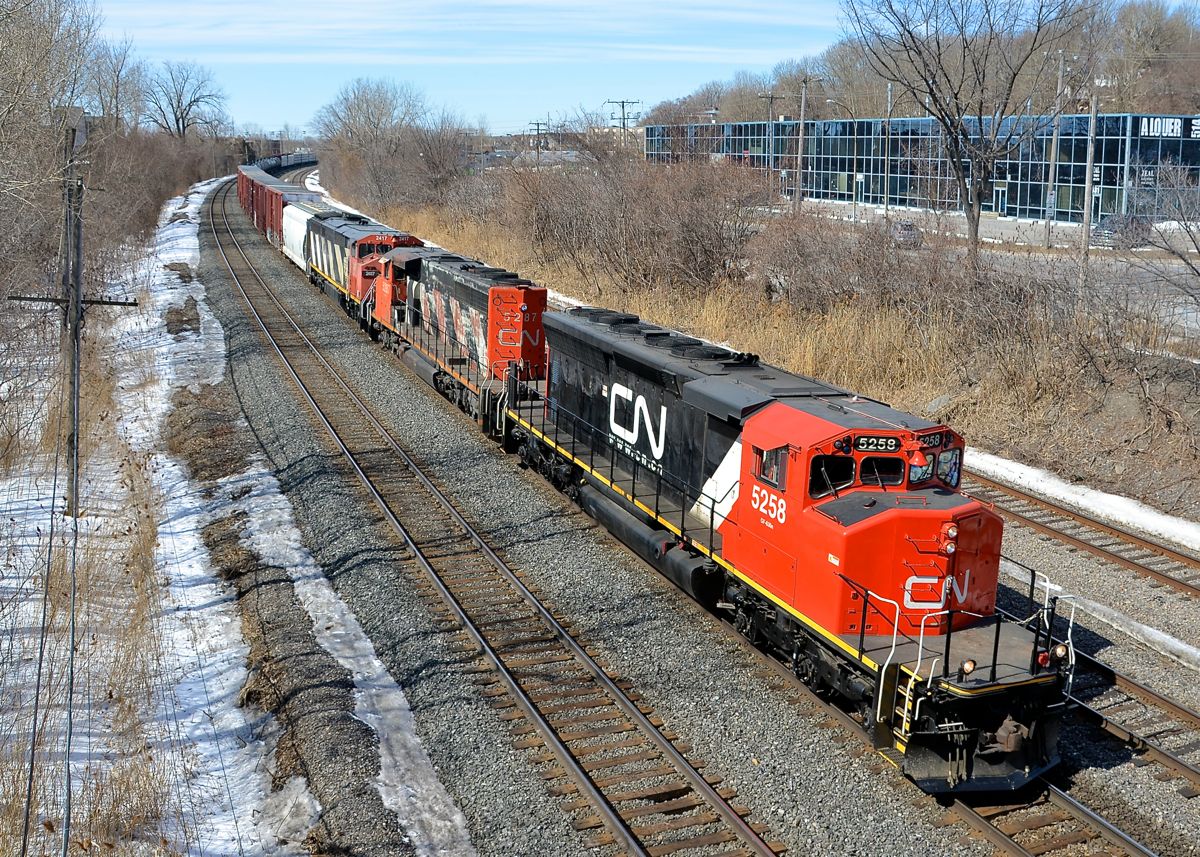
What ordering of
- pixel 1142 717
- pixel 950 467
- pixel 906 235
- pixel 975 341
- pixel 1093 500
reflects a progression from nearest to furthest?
pixel 950 467, pixel 1142 717, pixel 1093 500, pixel 975 341, pixel 906 235

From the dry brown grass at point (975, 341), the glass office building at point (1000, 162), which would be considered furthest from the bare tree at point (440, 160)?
the dry brown grass at point (975, 341)

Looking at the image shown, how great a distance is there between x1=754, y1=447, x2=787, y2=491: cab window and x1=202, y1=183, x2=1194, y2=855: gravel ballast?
86.1 inches

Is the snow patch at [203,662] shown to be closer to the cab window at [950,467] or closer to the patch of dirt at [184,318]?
the patch of dirt at [184,318]

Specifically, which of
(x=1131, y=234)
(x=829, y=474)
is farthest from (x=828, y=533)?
(x=1131, y=234)

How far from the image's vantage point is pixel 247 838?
838cm

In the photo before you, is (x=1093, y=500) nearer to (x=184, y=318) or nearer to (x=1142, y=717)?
(x=1142, y=717)

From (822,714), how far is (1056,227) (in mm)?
49227

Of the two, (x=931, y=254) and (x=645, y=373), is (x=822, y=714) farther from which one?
(x=931, y=254)

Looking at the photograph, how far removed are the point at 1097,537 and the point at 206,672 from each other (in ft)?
40.5

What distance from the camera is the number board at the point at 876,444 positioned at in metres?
9.73

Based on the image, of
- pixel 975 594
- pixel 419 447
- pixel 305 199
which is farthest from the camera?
pixel 305 199

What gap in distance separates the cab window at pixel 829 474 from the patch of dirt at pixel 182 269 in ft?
121

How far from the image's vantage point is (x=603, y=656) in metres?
11.6

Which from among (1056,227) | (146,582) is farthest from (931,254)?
(1056,227)
